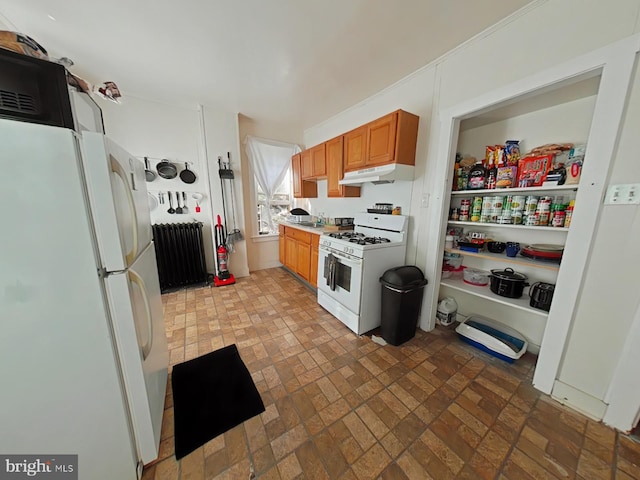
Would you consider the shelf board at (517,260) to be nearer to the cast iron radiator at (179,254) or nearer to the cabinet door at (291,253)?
the cabinet door at (291,253)

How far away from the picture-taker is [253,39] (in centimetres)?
177

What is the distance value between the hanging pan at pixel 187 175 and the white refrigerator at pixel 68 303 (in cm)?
248

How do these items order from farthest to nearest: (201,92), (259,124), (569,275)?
1. (259,124)
2. (201,92)
3. (569,275)

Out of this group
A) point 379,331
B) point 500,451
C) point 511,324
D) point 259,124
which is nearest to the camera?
point 500,451

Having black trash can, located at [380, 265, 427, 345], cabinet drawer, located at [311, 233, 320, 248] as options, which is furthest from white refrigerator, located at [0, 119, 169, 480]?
cabinet drawer, located at [311, 233, 320, 248]

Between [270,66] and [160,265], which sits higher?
[270,66]

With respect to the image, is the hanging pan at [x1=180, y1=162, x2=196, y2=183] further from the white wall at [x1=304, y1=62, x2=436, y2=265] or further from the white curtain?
the white wall at [x1=304, y1=62, x2=436, y2=265]

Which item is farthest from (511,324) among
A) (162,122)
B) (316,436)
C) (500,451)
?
(162,122)

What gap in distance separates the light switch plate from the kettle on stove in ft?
2.17

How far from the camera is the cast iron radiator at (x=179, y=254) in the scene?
3004 millimetres

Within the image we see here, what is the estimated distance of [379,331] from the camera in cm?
222

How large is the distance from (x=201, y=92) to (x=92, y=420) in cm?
318

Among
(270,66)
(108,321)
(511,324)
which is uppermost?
(270,66)

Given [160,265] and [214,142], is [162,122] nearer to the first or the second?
[214,142]
